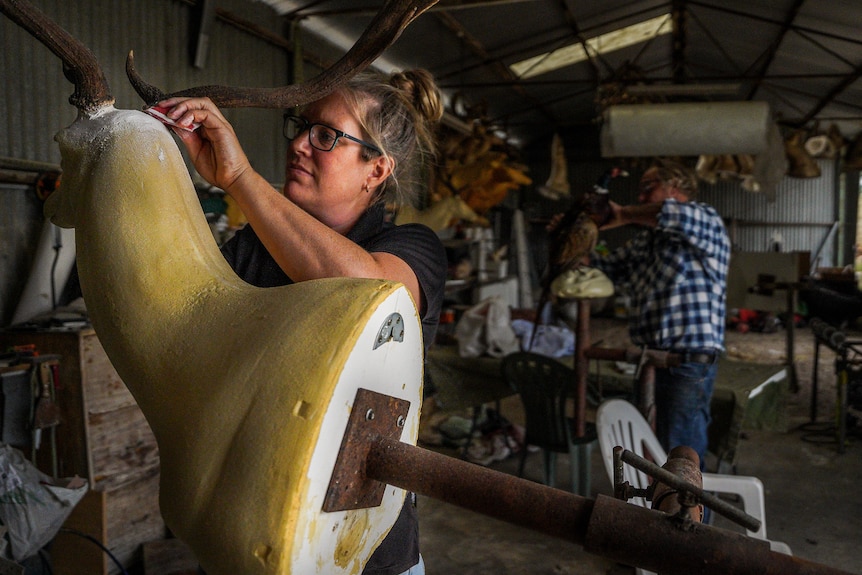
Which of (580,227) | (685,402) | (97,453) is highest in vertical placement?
(580,227)

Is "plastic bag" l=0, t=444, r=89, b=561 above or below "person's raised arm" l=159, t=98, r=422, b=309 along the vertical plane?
below

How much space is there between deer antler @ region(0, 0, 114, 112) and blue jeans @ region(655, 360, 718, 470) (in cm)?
295

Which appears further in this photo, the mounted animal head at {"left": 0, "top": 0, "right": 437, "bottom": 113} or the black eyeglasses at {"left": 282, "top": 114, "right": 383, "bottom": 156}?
the black eyeglasses at {"left": 282, "top": 114, "right": 383, "bottom": 156}

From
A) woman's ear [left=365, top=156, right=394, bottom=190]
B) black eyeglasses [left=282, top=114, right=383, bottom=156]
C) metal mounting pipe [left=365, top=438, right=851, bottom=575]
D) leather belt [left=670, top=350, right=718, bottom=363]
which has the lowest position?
leather belt [left=670, top=350, right=718, bottom=363]

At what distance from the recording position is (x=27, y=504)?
6.92 ft

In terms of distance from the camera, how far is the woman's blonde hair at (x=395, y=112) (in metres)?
1.11

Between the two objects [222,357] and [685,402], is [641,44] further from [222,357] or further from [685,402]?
[222,357]

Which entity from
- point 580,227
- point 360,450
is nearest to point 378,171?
point 360,450

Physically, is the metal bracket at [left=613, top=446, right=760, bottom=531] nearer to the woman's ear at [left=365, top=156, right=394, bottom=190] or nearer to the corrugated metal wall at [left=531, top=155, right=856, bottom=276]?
the woman's ear at [left=365, top=156, right=394, bottom=190]

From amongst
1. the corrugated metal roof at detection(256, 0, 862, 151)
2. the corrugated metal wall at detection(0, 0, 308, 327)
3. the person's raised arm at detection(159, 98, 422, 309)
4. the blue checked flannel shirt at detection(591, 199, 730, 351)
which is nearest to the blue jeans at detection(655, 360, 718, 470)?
the blue checked flannel shirt at detection(591, 199, 730, 351)

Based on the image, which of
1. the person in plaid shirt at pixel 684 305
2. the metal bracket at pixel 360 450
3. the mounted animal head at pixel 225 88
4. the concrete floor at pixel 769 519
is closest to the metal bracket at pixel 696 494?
the metal bracket at pixel 360 450

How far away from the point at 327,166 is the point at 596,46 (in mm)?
8666

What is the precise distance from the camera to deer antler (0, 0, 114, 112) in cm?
67

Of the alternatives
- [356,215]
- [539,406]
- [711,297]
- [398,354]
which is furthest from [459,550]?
[398,354]
